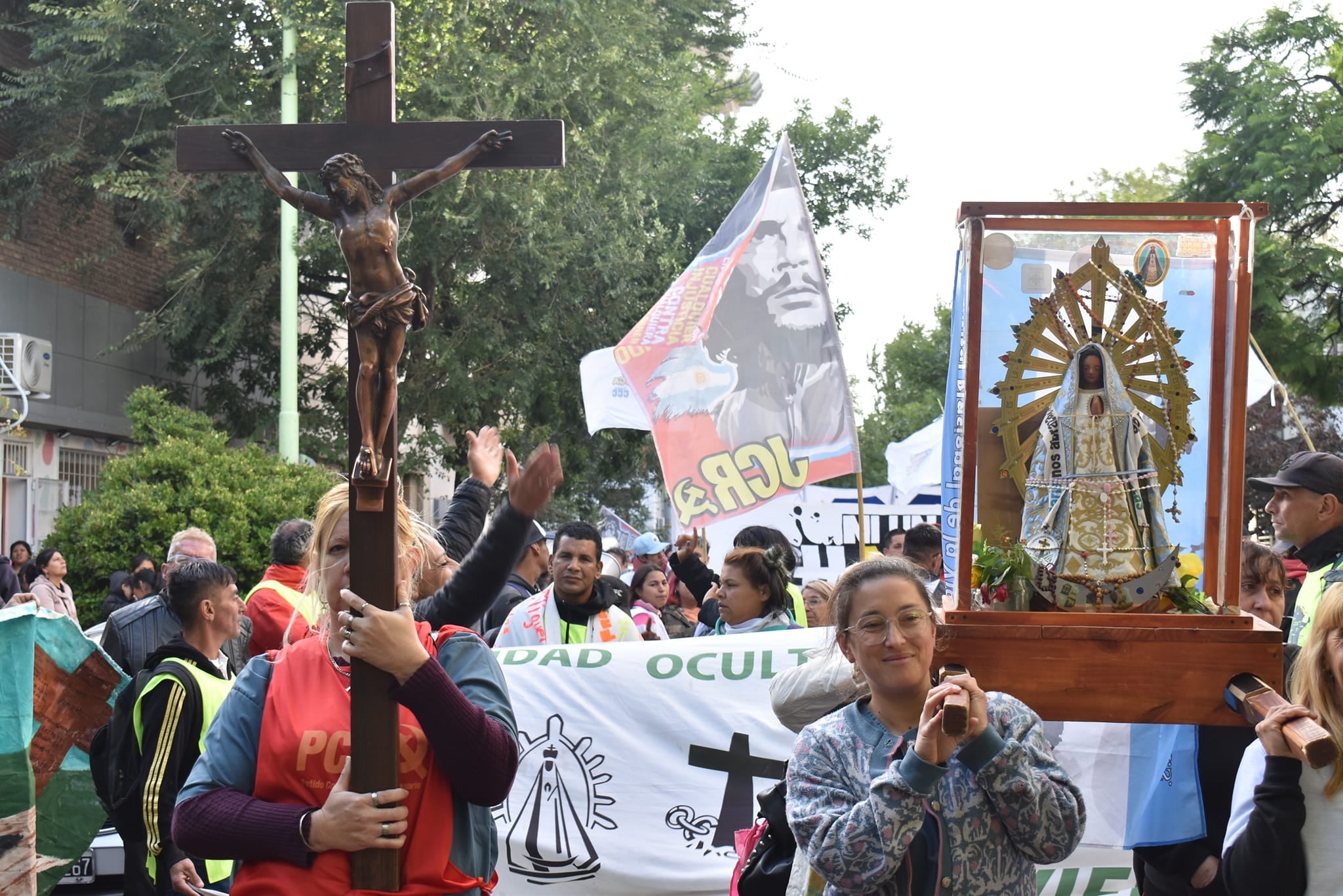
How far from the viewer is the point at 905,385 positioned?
1976 inches

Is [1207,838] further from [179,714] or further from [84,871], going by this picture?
[84,871]

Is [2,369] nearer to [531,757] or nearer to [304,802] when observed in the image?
[531,757]

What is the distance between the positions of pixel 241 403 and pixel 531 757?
15.6 m

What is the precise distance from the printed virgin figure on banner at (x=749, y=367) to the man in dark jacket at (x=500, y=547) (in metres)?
5.64

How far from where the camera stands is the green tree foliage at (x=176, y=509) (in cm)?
1289

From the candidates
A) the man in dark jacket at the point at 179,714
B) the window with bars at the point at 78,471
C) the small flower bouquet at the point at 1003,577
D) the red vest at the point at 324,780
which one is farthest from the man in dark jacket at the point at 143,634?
the window with bars at the point at 78,471

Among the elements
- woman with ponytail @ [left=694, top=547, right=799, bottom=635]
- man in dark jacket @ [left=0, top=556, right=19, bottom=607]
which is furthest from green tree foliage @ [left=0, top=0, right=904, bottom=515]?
woman with ponytail @ [left=694, top=547, right=799, bottom=635]

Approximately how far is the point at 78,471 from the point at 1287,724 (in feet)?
61.7

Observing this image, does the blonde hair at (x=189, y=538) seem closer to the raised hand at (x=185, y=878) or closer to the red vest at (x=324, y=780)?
the raised hand at (x=185, y=878)

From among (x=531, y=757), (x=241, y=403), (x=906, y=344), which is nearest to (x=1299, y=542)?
(x=531, y=757)

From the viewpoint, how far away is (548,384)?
63.6 feet

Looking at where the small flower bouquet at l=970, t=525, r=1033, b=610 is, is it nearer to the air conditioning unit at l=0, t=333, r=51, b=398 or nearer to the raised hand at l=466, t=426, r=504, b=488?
the raised hand at l=466, t=426, r=504, b=488

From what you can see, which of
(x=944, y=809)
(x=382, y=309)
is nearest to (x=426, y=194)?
(x=382, y=309)

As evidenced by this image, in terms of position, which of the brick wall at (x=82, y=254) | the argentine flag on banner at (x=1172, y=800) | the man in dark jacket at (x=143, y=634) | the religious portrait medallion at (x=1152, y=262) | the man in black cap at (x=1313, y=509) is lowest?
the argentine flag on banner at (x=1172, y=800)
